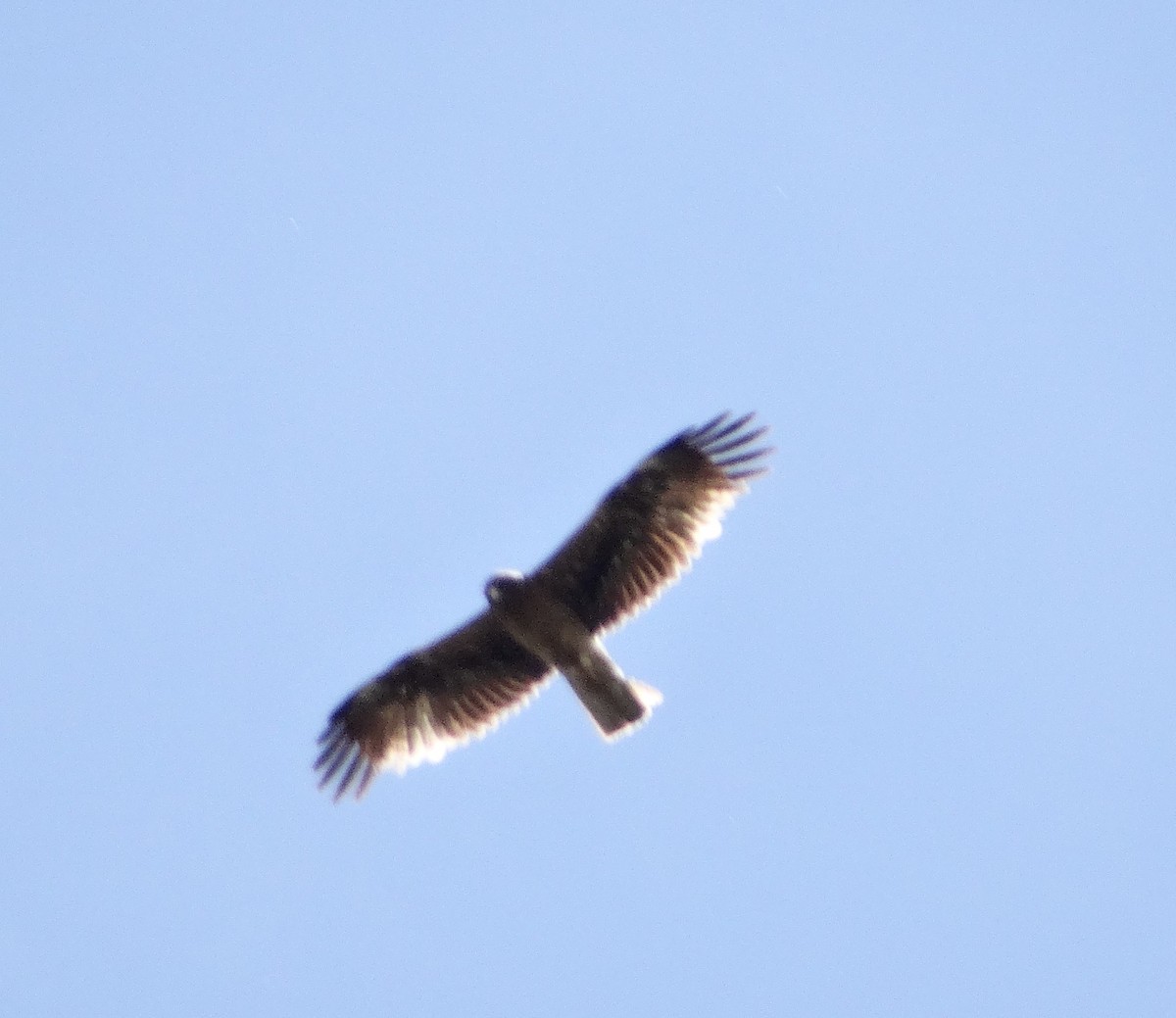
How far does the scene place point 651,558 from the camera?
9977mm

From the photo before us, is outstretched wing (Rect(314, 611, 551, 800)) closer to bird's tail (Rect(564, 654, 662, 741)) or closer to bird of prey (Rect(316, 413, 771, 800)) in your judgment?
bird of prey (Rect(316, 413, 771, 800))

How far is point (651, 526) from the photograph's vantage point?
9.96 m

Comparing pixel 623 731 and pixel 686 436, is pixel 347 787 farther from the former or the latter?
pixel 686 436

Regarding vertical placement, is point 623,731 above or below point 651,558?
below

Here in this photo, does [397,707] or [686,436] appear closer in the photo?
[686,436]

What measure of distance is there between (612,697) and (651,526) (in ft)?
3.50

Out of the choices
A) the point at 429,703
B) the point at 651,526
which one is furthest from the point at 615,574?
the point at 429,703

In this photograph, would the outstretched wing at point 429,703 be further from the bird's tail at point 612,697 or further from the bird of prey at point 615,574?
the bird's tail at point 612,697

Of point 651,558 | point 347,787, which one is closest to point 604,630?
point 651,558

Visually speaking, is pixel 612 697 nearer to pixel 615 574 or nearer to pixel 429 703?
pixel 615 574

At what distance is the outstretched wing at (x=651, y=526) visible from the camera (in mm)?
9867

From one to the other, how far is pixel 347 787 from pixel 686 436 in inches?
129

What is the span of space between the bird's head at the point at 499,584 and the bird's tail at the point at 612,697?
24.9 inches

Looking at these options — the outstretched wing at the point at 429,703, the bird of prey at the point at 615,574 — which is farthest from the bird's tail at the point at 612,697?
the outstretched wing at the point at 429,703
